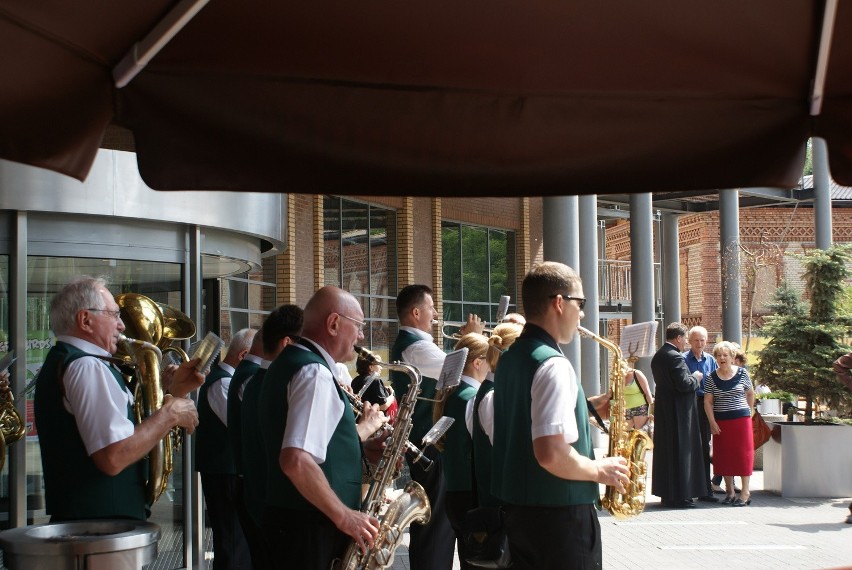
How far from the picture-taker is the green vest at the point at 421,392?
6691mm

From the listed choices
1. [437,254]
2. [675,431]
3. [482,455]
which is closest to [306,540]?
[482,455]

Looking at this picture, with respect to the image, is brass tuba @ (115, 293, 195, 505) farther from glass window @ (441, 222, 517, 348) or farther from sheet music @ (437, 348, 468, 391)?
glass window @ (441, 222, 517, 348)

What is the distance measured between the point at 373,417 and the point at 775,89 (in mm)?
2337

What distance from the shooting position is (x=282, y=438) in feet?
13.9

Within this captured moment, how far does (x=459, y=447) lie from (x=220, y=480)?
1.85 meters

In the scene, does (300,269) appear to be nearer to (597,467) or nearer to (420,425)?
(420,425)

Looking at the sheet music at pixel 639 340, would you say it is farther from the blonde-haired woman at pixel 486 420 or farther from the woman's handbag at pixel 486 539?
the woman's handbag at pixel 486 539

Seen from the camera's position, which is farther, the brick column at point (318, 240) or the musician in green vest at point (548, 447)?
the brick column at point (318, 240)

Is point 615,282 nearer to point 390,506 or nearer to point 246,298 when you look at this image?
point 246,298

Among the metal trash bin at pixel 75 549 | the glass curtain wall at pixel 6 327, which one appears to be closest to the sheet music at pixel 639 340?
the metal trash bin at pixel 75 549

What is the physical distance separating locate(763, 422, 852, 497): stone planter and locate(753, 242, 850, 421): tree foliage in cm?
74

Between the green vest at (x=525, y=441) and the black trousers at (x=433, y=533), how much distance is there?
2172 mm

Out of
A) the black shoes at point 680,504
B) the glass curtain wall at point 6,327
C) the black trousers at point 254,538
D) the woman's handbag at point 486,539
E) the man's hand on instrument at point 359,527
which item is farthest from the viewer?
the black shoes at point 680,504

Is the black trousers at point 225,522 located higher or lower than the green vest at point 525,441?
lower
